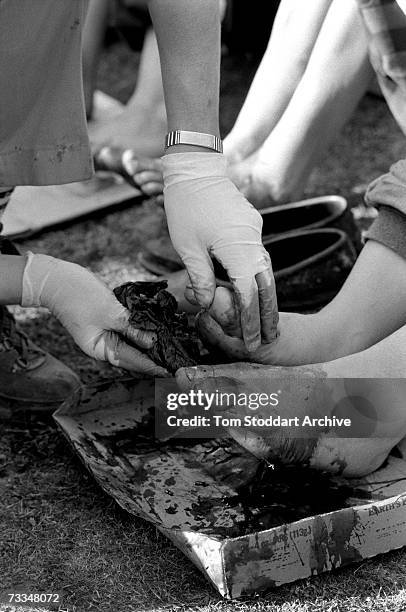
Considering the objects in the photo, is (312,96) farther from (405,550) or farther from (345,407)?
(405,550)

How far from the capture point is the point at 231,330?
4.15 feet

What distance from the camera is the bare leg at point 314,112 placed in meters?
1.66

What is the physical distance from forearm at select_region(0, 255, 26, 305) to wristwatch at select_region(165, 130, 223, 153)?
304 mm

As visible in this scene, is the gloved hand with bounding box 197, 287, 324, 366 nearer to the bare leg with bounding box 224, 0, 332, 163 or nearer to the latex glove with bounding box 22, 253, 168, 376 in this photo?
the latex glove with bounding box 22, 253, 168, 376

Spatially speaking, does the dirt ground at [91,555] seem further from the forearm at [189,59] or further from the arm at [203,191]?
the forearm at [189,59]

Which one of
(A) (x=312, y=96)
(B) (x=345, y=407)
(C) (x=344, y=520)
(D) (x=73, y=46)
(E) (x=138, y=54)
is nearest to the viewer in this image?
(C) (x=344, y=520)

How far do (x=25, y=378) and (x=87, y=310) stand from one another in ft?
0.91

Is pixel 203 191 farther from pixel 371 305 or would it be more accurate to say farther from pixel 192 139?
pixel 371 305

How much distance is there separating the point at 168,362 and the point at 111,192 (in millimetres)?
1139

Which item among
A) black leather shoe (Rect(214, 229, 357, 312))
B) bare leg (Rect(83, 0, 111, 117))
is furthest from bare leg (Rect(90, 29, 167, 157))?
black leather shoe (Rect(214, 229, 357, 312))

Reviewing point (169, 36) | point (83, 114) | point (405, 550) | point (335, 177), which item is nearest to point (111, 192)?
point (335, 177)

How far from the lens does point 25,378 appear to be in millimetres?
1516

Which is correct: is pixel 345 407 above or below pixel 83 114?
below

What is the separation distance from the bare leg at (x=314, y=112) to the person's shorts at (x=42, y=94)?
19.5 inches
